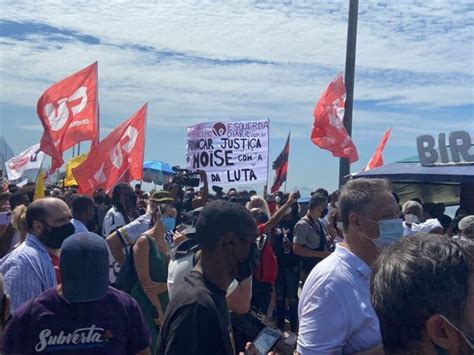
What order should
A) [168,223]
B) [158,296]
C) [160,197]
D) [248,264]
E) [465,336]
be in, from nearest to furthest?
1. [465,336]
2. [248,264]
3. [158,296]
4. [168,223]
5. [160,197]

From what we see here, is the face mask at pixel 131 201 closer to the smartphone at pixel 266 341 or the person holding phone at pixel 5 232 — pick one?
the person holding phone at pixel 5 232

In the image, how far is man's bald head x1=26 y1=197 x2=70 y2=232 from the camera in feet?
13.7

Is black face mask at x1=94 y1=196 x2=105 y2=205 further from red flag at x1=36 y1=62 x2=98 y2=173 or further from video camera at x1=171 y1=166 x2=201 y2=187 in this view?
video camera at x1=171 y1=166 x2=201 y2=187

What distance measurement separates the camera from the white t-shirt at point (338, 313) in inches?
110

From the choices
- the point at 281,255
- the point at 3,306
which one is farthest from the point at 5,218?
the point at 3,306

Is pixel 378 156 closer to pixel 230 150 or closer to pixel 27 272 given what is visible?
pixel 230 150

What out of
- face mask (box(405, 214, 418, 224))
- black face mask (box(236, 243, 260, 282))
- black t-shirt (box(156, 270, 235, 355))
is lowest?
face mask (box(405, 214, 418, 224))

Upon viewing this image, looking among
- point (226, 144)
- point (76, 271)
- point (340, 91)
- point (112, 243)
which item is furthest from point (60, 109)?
point (76, 271)

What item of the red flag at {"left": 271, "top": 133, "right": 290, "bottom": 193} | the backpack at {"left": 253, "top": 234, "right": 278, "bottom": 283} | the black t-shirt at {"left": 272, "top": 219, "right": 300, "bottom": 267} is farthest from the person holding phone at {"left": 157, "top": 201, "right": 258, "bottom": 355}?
the red flag at {"left": 271, "top": 133, "right": 290, "bottom": 193}

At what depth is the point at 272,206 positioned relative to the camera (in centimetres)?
1133

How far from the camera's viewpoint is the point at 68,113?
12.4m

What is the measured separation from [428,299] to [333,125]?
34.1ft

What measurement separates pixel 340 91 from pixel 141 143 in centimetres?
430

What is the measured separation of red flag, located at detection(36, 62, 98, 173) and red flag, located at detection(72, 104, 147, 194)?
0.45m
